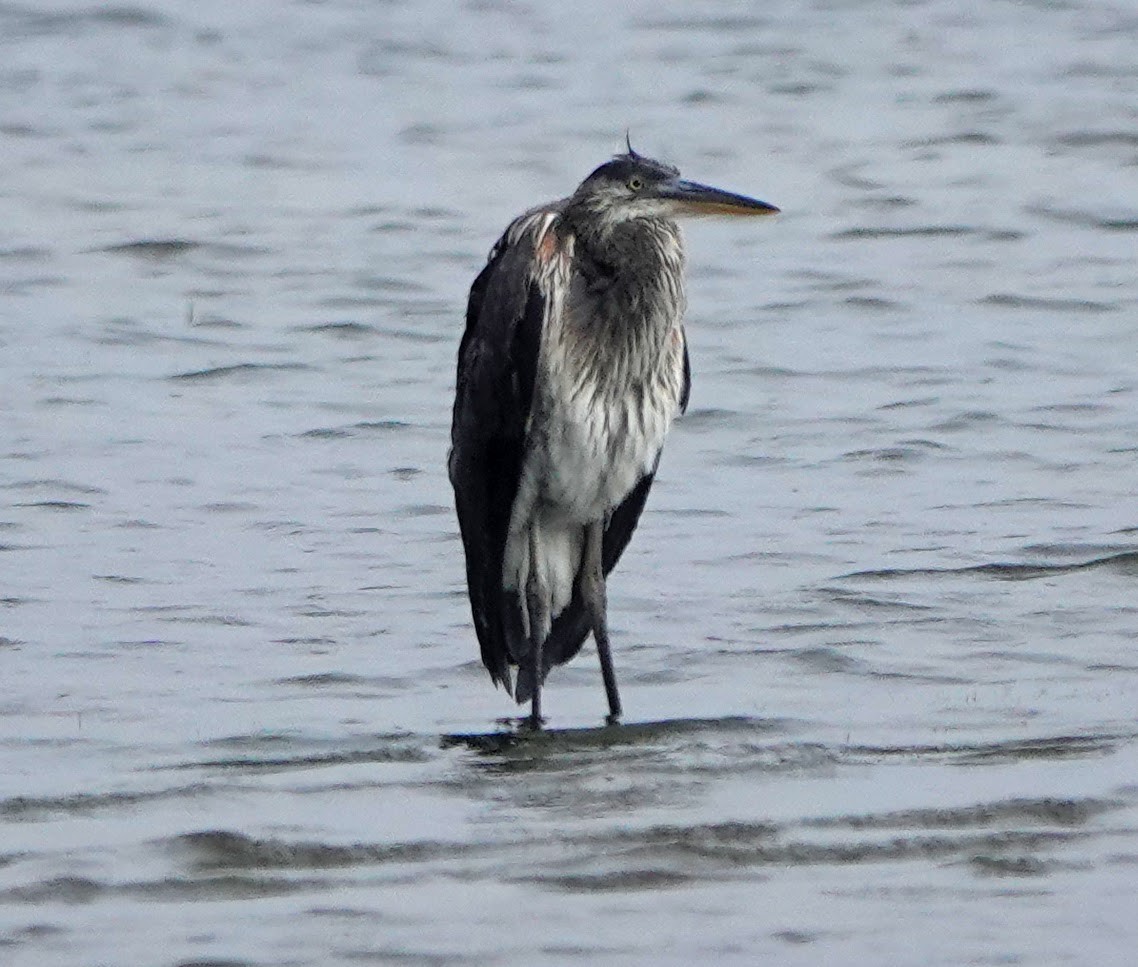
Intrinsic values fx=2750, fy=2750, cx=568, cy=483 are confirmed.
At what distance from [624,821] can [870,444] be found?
5.14 m

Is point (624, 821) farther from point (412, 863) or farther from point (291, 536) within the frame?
point (291, 536)

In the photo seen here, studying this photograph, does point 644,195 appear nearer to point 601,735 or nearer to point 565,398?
point 565,398

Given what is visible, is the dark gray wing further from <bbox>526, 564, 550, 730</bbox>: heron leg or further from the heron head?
the heron head

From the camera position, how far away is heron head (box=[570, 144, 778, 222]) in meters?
8.16

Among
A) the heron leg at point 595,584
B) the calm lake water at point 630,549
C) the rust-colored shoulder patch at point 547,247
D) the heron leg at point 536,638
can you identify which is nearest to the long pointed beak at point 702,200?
the rust-colored shoulder patch at point 547,247

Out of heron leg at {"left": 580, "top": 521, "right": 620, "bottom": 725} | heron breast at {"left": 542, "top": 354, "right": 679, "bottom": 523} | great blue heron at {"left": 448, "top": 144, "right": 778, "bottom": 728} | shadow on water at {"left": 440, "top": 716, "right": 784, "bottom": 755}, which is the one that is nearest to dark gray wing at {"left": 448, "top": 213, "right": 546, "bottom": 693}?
great blue heron at {"left": 448, "top": 144, "right": 778, "bottom": 728}

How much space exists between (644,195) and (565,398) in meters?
0.68

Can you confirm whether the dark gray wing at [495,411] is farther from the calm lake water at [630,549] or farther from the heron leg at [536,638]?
the calm lake water at [630,549]

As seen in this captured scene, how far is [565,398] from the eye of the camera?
804 centimetres

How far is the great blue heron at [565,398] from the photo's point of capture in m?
8.00

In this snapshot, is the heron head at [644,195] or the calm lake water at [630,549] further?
the heron head at [644,195]

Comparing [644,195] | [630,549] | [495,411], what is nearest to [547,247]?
[644,195]

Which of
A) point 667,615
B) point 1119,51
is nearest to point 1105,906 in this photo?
point 667,615

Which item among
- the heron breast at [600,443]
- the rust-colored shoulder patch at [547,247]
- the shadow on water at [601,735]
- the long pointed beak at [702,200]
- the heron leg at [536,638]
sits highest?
the long pointed beak at [702,200]
